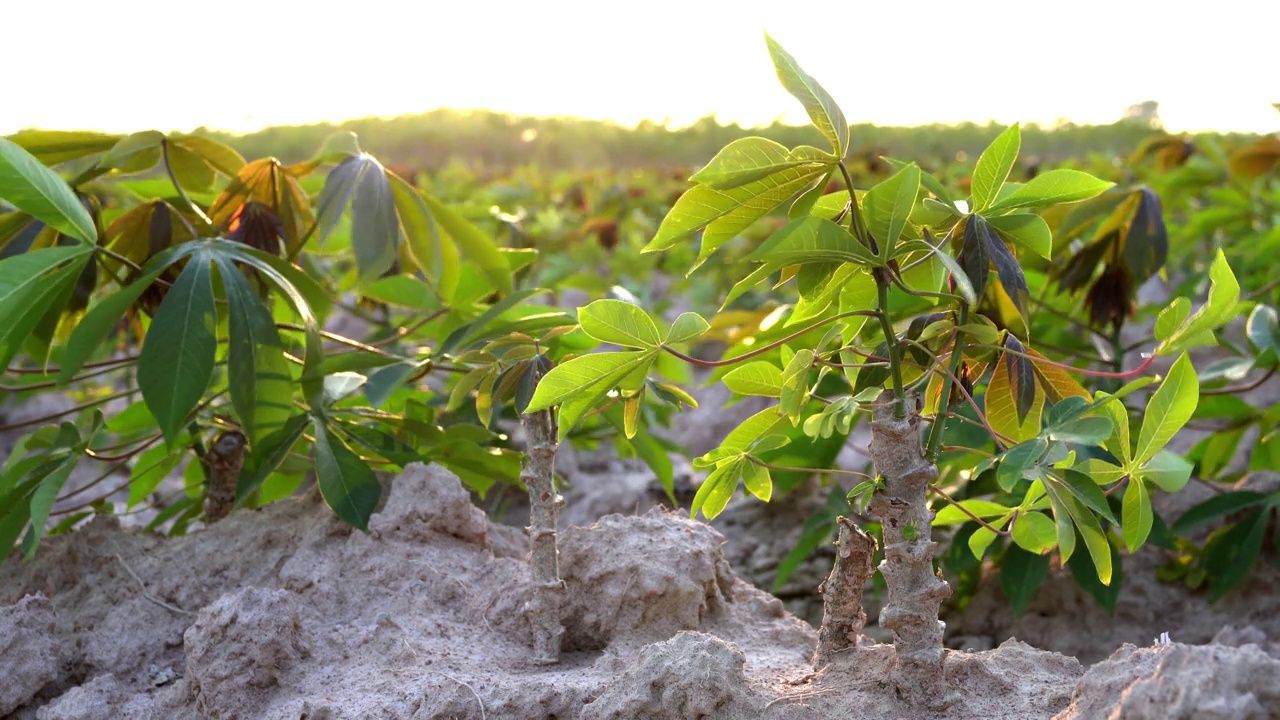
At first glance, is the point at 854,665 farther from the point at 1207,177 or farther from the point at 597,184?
the point at 597,184

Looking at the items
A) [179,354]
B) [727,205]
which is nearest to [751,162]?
[727,205]

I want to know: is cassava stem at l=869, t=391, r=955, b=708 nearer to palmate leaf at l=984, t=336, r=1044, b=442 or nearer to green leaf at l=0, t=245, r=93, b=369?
palmate leaf at l=984, t=336, r=1044, b=442

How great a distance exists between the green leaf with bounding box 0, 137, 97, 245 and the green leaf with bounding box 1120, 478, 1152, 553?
1376 millimetres

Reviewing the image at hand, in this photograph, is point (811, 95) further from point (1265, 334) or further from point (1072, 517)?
point (1265, 334)

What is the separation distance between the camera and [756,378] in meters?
1.16

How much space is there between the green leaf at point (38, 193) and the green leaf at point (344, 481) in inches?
17.1

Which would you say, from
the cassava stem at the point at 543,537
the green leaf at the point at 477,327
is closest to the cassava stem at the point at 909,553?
the cassava stem at the point at 543,537

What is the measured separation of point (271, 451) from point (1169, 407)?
122 centimetres

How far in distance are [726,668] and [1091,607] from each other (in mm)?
1535

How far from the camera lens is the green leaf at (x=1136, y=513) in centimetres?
99

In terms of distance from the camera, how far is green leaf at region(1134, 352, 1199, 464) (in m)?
0.95

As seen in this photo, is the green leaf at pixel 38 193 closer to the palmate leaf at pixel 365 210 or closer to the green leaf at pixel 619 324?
the palmate leaf at pixel 365 210

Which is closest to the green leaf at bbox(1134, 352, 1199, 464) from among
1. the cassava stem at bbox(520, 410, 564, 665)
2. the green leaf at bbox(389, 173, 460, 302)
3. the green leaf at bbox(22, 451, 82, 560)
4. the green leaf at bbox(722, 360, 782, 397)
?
the green leaf at bbox(722, 360, 782, 397)

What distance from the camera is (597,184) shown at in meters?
7.04
